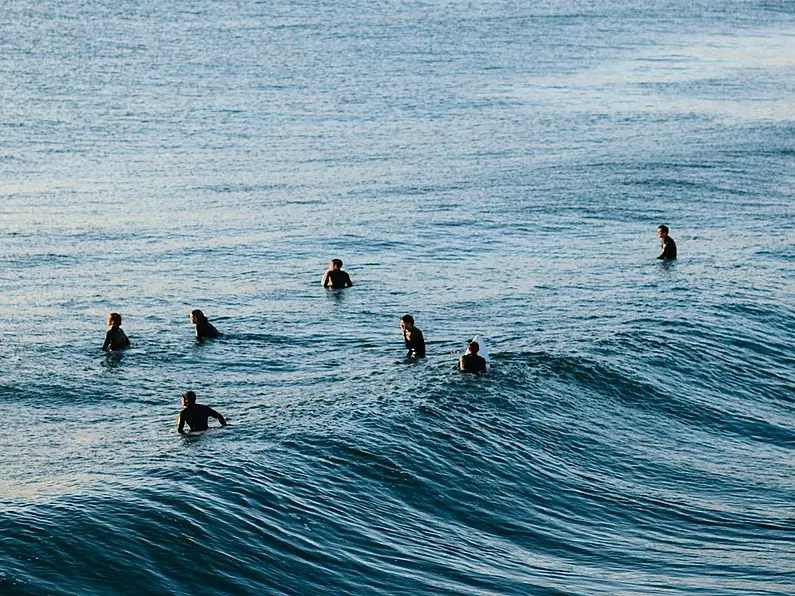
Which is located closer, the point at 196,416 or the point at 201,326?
the point at 196,416

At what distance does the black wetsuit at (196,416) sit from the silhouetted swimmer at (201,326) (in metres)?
6.93

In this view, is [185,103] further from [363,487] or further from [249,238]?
[363,487]

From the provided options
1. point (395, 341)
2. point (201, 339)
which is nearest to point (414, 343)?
point (395, 341)

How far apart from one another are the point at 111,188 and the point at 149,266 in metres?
13.9

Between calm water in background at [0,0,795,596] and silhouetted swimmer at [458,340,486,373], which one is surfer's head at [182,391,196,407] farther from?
silhouetted swimmer at [458,340,486,373]

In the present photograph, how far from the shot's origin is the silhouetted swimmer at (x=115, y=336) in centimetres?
2956

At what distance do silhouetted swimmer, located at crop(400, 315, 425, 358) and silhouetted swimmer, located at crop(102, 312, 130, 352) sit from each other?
691 centimetres

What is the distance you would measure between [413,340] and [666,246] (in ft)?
44.4

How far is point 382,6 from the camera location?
349 feet

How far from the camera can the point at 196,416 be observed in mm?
23297

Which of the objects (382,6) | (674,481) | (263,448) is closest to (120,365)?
(263,448)

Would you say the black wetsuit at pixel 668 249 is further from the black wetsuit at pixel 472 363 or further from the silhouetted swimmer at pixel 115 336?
the silhouetted swimmer at pixel 115 336

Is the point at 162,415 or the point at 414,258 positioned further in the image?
the point at 414,258

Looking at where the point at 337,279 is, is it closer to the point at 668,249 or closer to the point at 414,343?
the point at 414,343
